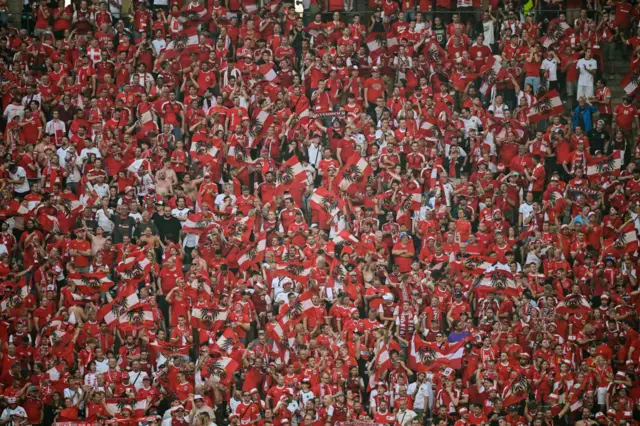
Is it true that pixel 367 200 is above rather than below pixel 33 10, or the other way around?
below

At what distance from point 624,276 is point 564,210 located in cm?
207

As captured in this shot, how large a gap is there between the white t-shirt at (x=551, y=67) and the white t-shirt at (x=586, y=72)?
19.9 inches

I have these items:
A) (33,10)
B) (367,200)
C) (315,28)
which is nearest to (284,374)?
(367,200)

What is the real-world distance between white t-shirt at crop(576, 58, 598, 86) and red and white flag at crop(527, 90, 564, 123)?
767mm

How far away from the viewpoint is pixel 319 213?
2998 centimetres

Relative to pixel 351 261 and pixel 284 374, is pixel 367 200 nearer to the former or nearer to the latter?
pixel 351 261

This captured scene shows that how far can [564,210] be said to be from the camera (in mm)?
30484

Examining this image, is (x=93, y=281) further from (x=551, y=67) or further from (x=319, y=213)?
(x=551, y=67)

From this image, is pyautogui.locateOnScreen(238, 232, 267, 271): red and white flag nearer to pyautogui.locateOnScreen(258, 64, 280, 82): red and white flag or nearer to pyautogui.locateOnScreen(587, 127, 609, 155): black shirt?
pyautogui.locateOnScreen(258, 64, 280, 82): red and white flag

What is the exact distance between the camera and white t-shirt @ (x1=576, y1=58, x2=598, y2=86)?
108 ft

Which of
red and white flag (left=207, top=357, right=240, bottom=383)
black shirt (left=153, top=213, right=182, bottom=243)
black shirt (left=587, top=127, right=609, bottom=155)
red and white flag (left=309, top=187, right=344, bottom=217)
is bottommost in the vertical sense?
red and white flag (left=207, top=357, right=240, bottom=383)

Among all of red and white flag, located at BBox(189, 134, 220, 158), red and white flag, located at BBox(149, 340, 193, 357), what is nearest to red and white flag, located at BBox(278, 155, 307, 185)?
red and white flag, located at BBox(189, 134, 220, 158)

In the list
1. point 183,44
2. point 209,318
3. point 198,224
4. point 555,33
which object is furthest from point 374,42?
point 209,318

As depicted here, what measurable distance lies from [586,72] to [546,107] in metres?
1.28
